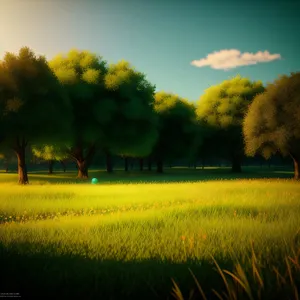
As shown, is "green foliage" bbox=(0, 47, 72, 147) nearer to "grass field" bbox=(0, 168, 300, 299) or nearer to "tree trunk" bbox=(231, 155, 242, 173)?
"grass field" bbox=(0, 168, 300, 299)

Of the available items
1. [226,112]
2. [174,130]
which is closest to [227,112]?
[226,112]

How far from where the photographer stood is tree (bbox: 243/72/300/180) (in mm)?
34062

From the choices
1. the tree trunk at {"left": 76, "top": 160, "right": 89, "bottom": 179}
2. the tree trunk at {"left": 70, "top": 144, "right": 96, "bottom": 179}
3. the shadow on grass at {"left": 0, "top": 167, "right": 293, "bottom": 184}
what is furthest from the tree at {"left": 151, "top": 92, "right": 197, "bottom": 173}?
the tree trunk at {"left": 76, "top": 160, "right": 89, "bottom": 179}

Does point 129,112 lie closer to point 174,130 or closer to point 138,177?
point 138,177

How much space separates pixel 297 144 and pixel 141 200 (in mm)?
24590

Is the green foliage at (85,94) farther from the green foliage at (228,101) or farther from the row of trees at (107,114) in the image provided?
the green foliage at (228,101)

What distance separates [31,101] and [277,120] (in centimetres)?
2402

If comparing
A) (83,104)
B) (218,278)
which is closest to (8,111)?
(83,104)

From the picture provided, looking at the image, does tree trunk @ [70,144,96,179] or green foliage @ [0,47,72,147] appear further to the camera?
tree trunk @ [70,144,96,179]

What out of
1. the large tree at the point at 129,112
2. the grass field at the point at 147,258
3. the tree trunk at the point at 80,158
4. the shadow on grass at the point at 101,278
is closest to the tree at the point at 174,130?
the large tree at the point at 129,112

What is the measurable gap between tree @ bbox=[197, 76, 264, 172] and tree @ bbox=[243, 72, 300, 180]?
18115mm

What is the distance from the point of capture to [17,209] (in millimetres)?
13188

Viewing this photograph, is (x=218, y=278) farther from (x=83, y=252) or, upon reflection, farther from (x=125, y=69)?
(x=125, y=69)

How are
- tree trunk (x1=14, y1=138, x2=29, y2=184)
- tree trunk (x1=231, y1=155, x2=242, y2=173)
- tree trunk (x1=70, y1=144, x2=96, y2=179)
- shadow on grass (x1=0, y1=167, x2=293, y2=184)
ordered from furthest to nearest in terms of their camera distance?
tree trunk (x1=231, y1=155, x2=242, y2=173), tree trunk (x1=70, y1=144, x2=96, y2=179), shadow on grass (x1=0, y1=167, x2=293, y2=184), tree trunk (x1=14, y1=138, x2=29, y2=184)
